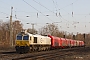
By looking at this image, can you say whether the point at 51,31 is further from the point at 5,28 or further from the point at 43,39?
the point at 43,39

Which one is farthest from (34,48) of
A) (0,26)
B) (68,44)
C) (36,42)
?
(0,26)

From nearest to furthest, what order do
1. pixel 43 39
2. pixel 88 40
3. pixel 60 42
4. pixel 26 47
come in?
1. pixel 26 47
2. pixel 43 39
3. pixel 60 42
4. pixel 88 40

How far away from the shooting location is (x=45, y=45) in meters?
45.8

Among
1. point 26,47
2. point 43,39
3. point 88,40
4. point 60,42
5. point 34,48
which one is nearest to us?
point 26,47

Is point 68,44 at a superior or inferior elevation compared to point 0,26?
inferior

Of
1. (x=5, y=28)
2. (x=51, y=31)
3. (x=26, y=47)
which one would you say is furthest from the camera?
(x=5, y=28)

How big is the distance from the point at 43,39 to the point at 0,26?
65.0 meters

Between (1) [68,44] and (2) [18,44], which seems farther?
(1) [68,44]

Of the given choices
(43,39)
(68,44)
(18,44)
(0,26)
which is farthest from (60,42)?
(0,26)

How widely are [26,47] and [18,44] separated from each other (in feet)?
5.20

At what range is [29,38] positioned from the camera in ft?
116

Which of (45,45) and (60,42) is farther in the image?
(60,42)

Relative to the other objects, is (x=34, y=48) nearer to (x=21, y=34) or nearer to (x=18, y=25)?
(x=21, y=34)

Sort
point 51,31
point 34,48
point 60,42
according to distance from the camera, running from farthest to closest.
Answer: point 51,31
point 60,42
point 34,48
